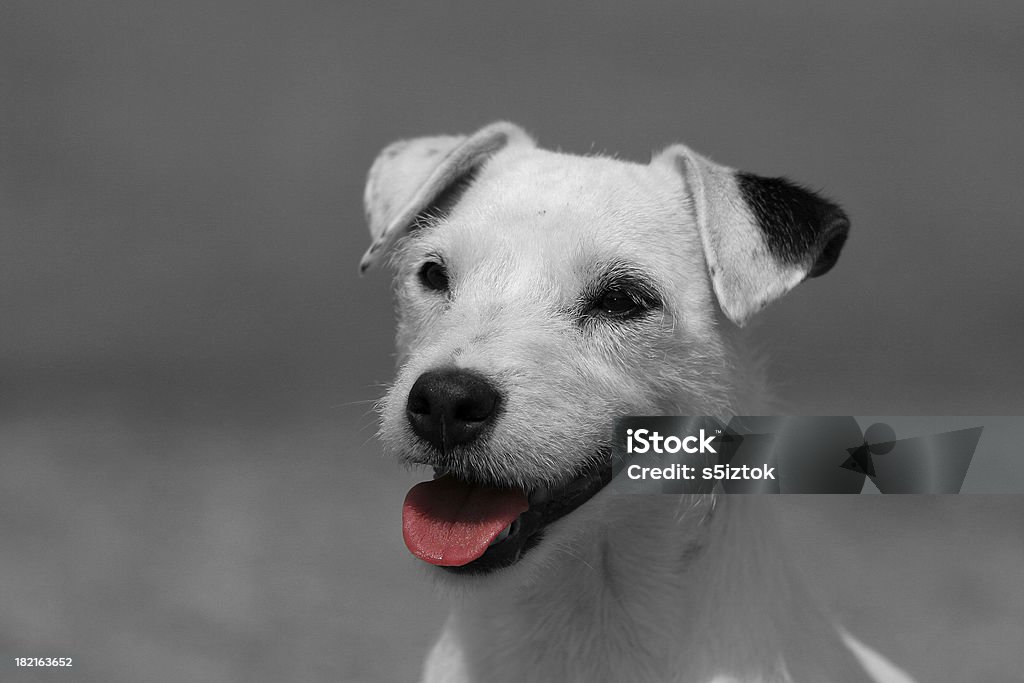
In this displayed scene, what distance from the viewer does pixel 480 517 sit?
3230 mm

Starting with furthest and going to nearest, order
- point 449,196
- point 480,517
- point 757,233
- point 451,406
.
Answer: point 449,196 → point 757,233 → point 480,517 → point 451,406

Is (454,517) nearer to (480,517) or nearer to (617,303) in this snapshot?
(480,517)

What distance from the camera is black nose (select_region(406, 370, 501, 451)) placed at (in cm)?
304

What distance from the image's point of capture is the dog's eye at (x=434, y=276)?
3.67 metres

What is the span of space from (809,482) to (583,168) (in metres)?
1.17

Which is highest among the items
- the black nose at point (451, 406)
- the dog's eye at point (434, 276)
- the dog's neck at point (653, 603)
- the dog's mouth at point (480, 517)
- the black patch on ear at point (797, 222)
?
the black patch on ear at point (797, 222)

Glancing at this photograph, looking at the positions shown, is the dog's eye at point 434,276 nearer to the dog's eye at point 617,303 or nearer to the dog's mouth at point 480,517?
the dog's eye at point 617,303

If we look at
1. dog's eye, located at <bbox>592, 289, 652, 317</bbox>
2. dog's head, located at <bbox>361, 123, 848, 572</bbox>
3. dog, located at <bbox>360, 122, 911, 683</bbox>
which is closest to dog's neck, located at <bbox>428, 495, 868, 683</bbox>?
dog, located at <bbox>360, 122, 911, 683</bbox>

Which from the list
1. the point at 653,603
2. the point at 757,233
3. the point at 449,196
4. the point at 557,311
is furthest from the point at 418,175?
the point at 653,603

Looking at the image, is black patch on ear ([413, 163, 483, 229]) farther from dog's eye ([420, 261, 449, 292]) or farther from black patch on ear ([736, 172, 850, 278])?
black patch on ear ([736, 172, 850, 278])

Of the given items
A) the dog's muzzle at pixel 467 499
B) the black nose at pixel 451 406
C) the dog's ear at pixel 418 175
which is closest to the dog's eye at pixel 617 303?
the dog's muzzle at pixel 467 499

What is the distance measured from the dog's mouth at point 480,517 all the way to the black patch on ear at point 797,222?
0.88 meters

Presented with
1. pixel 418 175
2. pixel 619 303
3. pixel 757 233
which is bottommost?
pixel 619 303

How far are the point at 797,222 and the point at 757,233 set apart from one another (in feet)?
0.43
